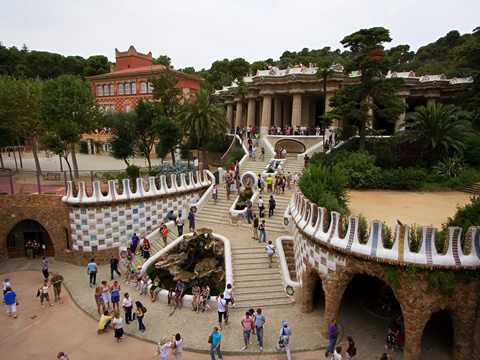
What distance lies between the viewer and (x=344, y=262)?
11453 mm

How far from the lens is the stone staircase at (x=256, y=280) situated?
1409 cm

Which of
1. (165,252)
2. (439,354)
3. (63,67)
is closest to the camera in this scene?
(439,354)

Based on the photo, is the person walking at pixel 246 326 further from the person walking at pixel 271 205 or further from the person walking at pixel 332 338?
the person walking at pixel 271 205

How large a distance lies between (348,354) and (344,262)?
2871 mm

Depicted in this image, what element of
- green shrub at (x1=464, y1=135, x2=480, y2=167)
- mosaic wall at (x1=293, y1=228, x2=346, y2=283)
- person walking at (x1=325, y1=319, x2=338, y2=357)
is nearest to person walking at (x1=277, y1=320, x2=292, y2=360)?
person walking at (x1=325, y1=319, x2=338, y2=357)

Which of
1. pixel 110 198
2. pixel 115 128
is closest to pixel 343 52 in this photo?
pixel 115 128

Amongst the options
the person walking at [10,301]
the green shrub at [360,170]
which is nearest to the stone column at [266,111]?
the green shrub at [360,170]

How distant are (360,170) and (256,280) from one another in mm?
11876

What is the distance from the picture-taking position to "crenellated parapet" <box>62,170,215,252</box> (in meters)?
19.5

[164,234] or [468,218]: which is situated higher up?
[468,218]

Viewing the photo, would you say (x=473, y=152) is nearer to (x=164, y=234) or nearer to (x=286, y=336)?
(x=286, y=336)

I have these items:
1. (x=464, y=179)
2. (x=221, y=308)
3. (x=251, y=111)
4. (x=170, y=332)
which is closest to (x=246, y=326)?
(x=221, y=308)

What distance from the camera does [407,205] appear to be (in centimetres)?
1748

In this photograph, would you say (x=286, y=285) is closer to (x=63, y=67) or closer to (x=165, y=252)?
(x=165, y=252)
